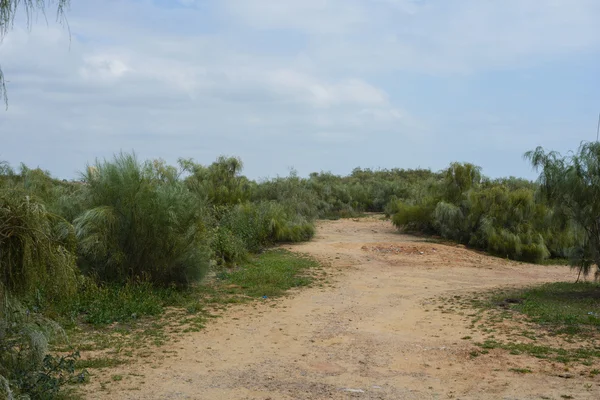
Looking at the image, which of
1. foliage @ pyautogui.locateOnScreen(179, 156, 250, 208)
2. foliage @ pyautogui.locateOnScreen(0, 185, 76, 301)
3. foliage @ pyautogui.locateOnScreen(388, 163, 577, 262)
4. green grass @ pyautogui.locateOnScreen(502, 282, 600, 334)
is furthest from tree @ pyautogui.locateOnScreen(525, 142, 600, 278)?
foliage @ pyautogui.locateOnScreen(179, 156, 250, 208)

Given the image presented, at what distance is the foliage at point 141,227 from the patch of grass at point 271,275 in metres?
1.65

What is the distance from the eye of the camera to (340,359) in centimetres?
861

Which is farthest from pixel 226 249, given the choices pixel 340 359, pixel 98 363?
pixel 98 363

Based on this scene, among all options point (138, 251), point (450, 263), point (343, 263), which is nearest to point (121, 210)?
point (138, 251)

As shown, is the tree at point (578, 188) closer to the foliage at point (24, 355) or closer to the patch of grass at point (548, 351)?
the patch of grass at point (548, 351)

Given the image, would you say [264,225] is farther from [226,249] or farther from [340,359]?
[340,359]

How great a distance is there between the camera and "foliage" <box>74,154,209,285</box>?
489 inches

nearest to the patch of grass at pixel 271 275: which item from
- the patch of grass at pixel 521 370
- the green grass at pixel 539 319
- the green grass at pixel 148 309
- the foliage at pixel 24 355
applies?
the green grass at pixel 148 309

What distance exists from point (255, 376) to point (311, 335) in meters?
2.46

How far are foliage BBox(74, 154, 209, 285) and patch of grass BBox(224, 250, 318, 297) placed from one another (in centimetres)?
165

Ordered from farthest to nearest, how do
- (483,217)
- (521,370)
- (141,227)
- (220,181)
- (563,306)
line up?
(220,181)
(483,217)
(141,227)
(563,306)
(521,370)

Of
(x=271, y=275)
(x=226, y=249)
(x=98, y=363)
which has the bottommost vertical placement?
(x=98, y=363)

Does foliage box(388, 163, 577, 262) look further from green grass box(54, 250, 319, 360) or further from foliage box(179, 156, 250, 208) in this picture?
green grass box(54, 250, 319, 360)

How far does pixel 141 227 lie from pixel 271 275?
419 centimetres
